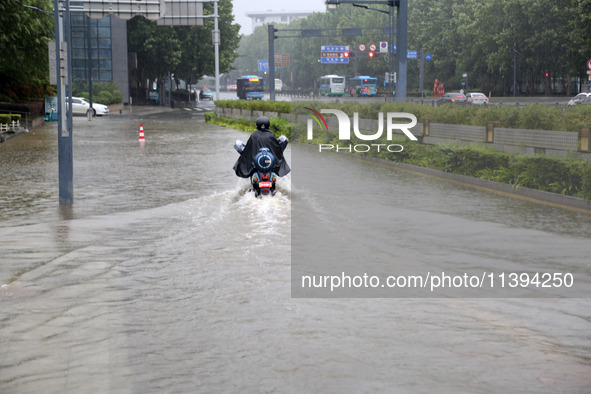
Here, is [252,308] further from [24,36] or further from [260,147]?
[24,36]

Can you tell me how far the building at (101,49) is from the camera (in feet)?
254

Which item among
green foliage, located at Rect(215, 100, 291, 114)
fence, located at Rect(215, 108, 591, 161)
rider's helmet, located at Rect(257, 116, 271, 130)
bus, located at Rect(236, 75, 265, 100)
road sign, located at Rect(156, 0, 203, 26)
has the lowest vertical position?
fence, located at Rect(215, 108, 591, 161)

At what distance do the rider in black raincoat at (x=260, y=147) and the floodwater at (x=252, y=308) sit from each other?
0.65 m

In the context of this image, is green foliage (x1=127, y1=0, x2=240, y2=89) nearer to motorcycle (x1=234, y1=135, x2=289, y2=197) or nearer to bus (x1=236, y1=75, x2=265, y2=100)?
bus (x1=236, y1=75, x2=265, y2=100)

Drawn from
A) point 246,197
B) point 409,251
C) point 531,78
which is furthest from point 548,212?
point 531,78

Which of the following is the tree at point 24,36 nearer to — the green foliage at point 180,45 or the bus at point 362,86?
the green foliage at point 180,45

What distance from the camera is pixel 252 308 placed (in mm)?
8086

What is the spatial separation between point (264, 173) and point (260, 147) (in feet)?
1.56

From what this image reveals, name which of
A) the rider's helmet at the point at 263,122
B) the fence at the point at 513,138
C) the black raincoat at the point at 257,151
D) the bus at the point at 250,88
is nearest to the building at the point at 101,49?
the bus at the point at 250,88

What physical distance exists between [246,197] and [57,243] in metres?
4.81

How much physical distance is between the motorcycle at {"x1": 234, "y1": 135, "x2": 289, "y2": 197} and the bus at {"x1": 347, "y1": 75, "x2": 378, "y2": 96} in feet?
265

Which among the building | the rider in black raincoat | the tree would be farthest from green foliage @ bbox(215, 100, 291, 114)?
the rider in black raincoat

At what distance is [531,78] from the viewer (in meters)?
78.8

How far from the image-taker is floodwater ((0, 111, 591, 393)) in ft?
20.0
